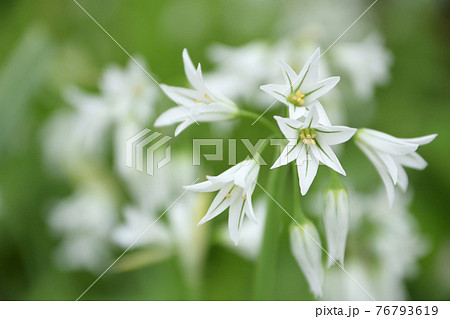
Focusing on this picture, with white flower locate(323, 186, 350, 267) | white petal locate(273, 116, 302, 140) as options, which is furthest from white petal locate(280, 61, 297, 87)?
white flower locate(323, 186, 350, 267)

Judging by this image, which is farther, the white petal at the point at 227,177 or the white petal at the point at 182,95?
the white petal at the point at 182,95

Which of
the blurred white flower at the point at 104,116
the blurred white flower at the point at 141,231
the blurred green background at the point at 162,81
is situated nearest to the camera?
the blurred white flower at the point at 141,231

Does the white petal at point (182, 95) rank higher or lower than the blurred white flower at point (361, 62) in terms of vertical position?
lower

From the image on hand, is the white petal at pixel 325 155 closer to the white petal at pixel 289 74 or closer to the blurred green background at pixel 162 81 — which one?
the white petal at pixel 289 74

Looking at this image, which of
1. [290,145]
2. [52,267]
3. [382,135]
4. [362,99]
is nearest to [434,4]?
[362,99]

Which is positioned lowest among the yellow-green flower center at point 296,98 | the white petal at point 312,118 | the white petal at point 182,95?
the white petal at point 312,118

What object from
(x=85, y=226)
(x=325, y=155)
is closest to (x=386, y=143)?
(x=325, y=155)

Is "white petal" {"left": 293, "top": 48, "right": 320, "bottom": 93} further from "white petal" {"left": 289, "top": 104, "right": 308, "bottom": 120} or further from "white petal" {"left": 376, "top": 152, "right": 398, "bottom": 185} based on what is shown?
"white petal" {"left": 376, "top": 152, "right": 398, "bottom": 185}

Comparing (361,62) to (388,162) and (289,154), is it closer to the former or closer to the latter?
(388,162)

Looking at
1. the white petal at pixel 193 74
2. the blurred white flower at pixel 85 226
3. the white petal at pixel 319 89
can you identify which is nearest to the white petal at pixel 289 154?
the white petal at pixel 319 89
